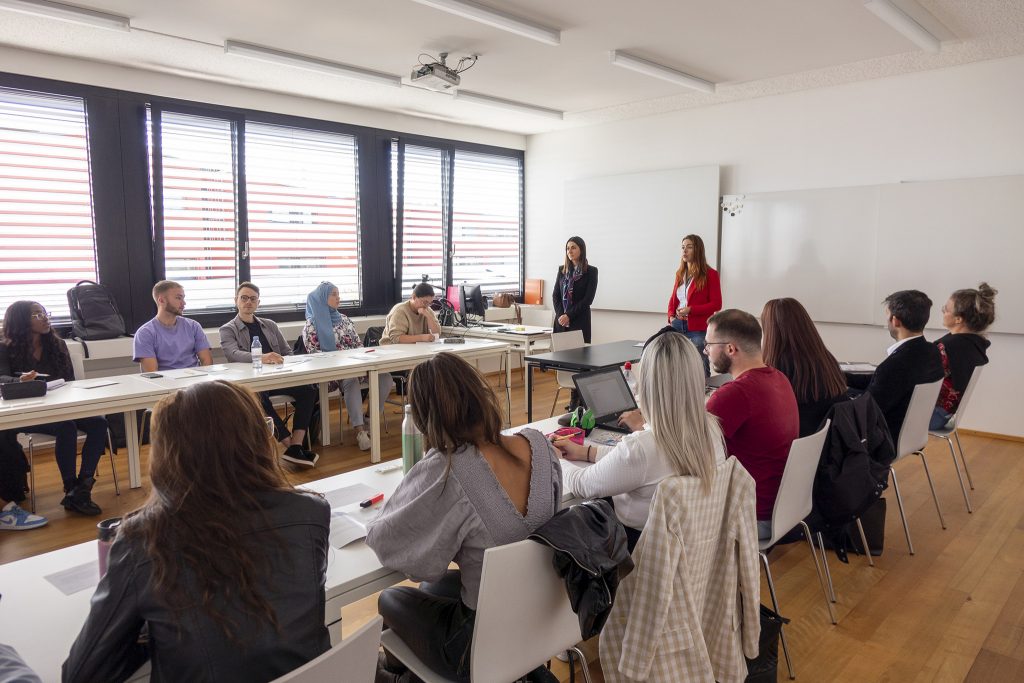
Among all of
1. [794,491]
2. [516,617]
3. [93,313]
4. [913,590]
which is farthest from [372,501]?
[93,313]

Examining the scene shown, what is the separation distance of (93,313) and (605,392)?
423 cm

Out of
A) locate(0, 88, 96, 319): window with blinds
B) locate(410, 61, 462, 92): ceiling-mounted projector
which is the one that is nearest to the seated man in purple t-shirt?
locate(0, 88, 96, 319): window with blinds

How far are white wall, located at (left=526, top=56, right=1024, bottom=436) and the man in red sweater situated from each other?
3.87 meters

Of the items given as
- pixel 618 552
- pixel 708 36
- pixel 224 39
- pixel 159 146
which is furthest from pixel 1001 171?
pixel 159 146

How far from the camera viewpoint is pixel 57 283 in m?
5.11

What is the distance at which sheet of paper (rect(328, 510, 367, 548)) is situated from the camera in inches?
68.2

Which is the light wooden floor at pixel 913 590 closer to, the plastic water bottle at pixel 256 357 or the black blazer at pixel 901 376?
the black blazer at pixel 901 376

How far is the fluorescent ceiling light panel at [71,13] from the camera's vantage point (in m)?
Result: 3.78

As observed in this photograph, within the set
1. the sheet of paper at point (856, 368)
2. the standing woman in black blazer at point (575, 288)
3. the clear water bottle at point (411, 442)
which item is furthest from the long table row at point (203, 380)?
the sheet of paper at point (856, 368)

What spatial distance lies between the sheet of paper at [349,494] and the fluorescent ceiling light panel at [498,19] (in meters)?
2.80

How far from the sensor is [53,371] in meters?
3.89

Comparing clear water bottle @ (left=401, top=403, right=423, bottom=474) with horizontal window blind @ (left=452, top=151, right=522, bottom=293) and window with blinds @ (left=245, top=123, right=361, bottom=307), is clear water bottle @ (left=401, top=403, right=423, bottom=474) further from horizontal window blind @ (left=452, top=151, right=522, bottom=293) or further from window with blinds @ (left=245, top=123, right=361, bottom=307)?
horizontal window blind @ (left=452, top=151, right=522, bottom=293)

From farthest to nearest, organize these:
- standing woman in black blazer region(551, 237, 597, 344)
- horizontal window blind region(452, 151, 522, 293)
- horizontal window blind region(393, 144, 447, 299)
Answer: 1. horizontal window blind region(452, 151, 522, 293)
2. horizontal window blind region(393, 144, 447, 299)
3. standing woman in black blazer region(551, 237, 597, 344)

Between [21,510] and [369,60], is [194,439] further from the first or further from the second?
[369,60]
